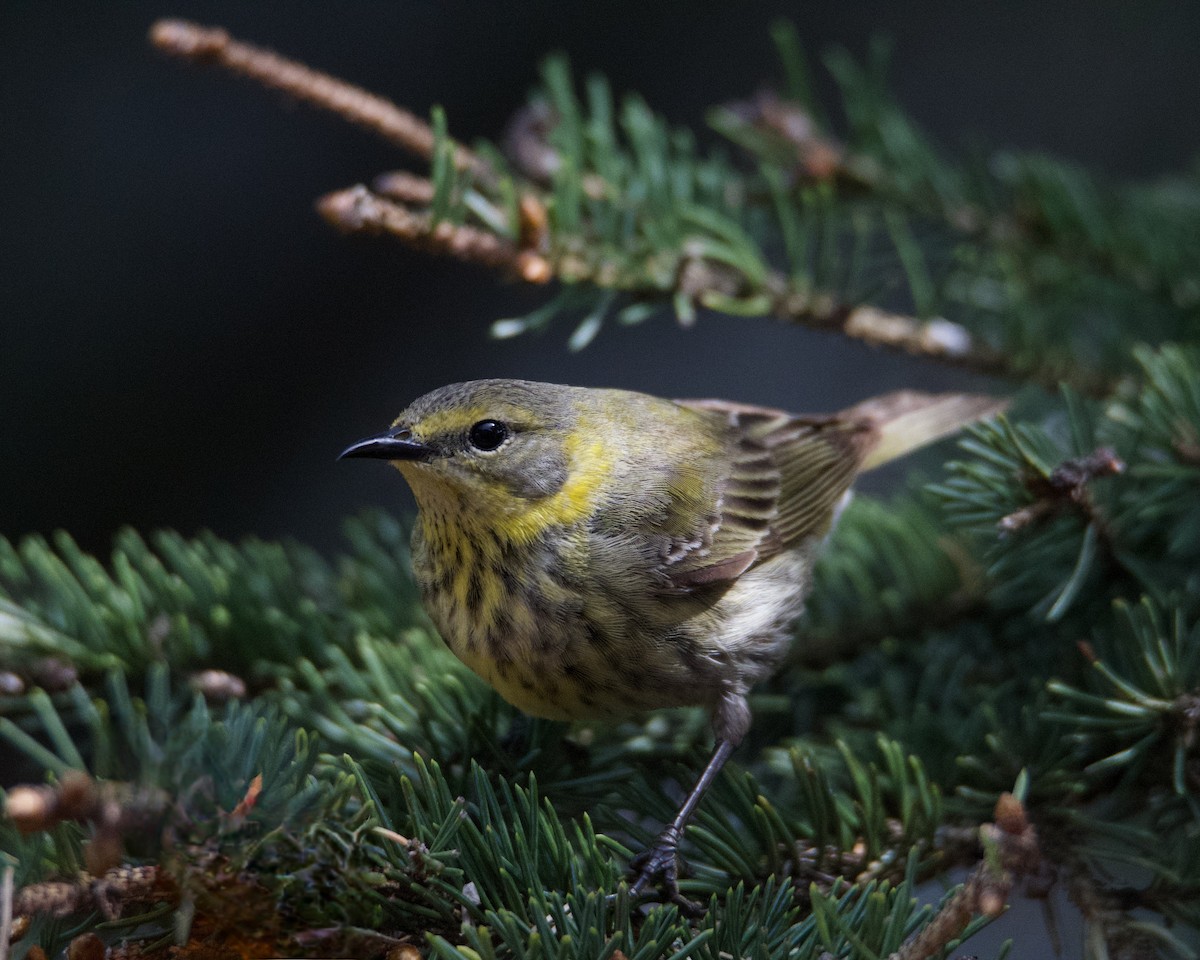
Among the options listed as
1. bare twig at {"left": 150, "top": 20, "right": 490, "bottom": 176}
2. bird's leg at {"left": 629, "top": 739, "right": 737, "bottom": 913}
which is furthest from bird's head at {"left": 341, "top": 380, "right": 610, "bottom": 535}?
bird's leg at {"left": 629, "top": 739, "right": 737, "bottom": 913}

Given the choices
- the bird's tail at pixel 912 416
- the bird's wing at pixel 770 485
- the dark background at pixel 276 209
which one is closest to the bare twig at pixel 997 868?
the bird's wing at pixel 770 485

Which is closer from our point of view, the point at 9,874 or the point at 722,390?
the point at 9,874

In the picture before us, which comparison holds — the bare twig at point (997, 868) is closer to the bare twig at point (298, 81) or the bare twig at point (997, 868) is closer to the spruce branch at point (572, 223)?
the spruce branch at point (572, 223)

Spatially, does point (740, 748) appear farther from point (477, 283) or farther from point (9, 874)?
point (477, 283)

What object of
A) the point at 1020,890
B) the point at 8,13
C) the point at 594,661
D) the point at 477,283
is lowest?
the point at 1020,890

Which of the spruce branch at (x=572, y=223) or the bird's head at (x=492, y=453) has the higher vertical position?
the spruce branch at (x=572, y=223)

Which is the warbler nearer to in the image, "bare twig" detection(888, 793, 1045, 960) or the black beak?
the black beak

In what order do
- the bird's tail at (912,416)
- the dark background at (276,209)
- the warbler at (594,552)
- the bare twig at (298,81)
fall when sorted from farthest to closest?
the dark background at (276,209), the bird's tail at (912,416), the warbler at (594,552), the bare twig at (298,81)

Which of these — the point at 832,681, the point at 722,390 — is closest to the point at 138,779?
the point at 832,681
